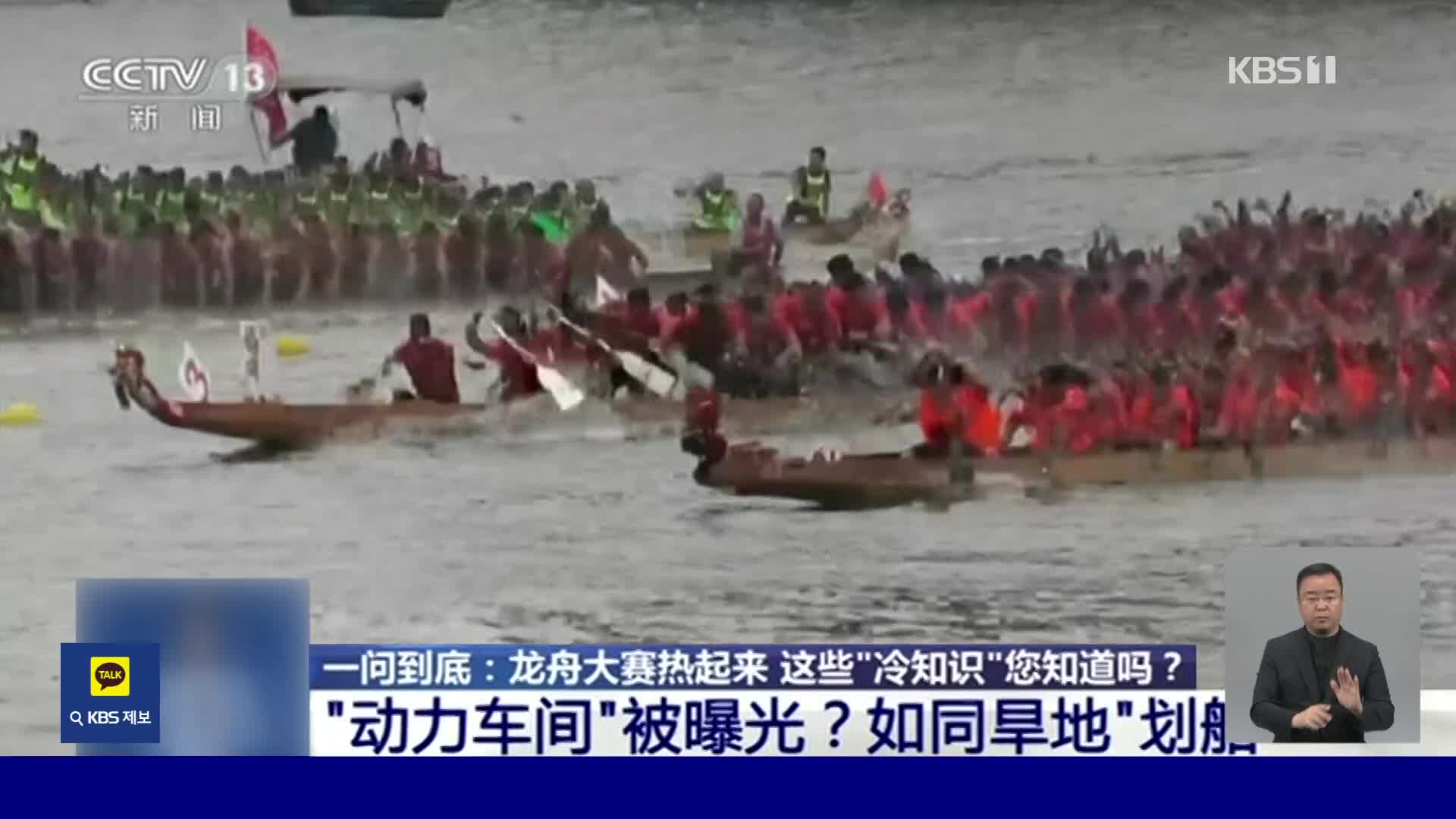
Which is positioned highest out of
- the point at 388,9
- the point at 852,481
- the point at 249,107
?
the point at 388,9

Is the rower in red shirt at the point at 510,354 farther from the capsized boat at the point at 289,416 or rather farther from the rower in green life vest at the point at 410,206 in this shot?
the rower in green life vest at the point at 410,206

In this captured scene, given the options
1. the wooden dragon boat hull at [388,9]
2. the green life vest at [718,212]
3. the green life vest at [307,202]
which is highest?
the wooden dragon boat hull at [388,9]

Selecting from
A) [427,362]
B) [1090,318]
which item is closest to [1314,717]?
[1090,318]

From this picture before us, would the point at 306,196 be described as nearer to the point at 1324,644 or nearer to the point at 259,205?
the point at 259,205

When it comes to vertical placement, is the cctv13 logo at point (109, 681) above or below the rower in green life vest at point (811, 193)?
below

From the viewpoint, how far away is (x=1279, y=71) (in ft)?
9.09

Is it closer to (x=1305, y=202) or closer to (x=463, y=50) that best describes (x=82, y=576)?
(x=463, y=50)

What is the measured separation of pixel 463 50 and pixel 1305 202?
4.48 feet

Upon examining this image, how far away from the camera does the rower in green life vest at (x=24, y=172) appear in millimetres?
2779

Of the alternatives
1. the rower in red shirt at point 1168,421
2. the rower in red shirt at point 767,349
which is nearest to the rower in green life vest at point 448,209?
the rower in red shirt at point 767,349

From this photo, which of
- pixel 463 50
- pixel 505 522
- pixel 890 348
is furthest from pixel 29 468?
pixel 890 348

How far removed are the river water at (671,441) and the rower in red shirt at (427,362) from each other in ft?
0.13

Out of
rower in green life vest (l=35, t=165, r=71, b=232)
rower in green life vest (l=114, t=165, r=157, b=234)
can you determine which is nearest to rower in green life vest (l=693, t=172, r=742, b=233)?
rower in green life vest (l=114, t=165, r=157, b=234)
